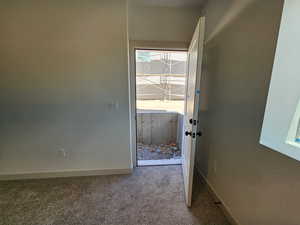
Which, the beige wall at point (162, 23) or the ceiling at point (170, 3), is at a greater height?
the ceiling at point (170, 3)

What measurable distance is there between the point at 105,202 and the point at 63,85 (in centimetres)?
162

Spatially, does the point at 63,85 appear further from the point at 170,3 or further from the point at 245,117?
the point at 245,117

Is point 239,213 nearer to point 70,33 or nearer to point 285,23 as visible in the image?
point 285,23

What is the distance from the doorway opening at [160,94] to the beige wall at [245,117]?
10.3 feet

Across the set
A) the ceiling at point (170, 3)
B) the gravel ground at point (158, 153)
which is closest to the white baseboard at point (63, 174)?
the gravel ground at point (158, 153)

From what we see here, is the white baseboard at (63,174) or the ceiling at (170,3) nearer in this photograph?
the ceiling at (170,3)

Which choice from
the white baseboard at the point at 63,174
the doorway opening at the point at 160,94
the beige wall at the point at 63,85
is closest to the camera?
the beige wall at the point at 63,85

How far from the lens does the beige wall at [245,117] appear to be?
962 mm

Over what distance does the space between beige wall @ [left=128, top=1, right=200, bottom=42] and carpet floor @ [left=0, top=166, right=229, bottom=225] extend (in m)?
2.19

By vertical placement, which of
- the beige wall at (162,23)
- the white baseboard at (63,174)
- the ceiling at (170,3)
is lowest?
the white baseboard at (63,174)

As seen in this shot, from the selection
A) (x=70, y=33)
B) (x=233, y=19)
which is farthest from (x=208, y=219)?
(x=70, y=33)

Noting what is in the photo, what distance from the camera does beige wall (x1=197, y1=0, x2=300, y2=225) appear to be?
3.16 feet

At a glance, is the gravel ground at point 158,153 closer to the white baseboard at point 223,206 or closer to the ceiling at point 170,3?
the white baseboard at point 223,206

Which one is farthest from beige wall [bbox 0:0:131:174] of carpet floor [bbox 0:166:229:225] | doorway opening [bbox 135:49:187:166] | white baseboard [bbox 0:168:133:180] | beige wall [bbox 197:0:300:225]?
doorway opening [bbox 135:49:187:166]
